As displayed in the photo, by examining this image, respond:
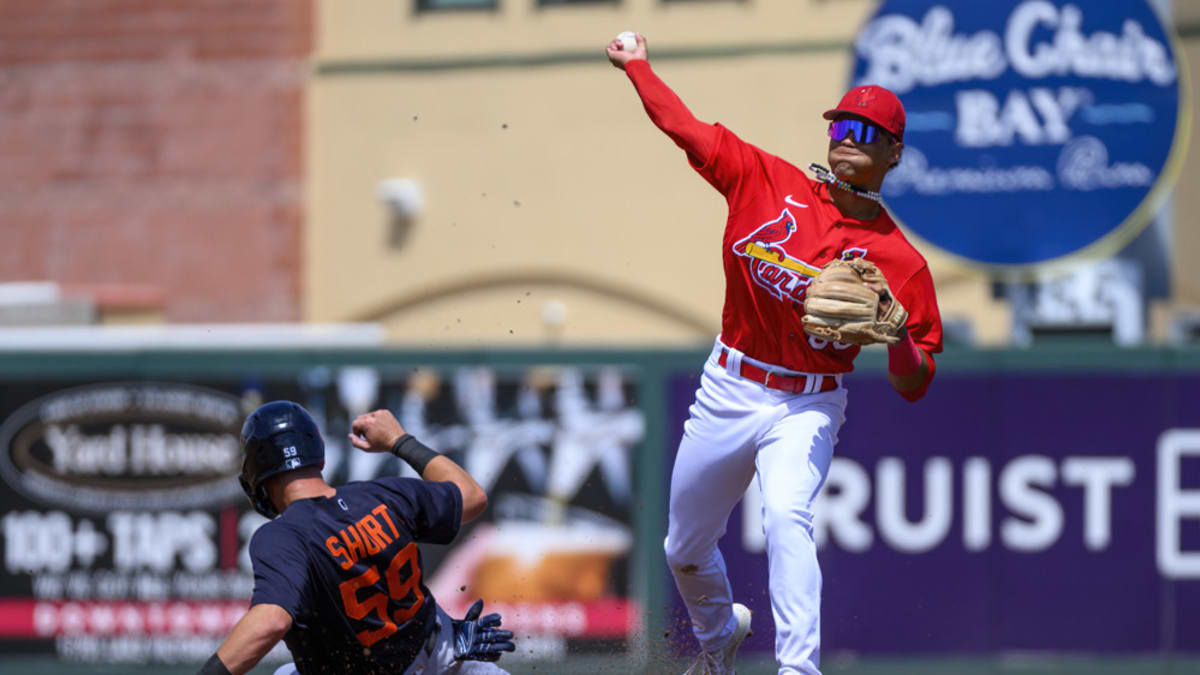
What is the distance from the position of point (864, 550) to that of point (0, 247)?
10.00 m

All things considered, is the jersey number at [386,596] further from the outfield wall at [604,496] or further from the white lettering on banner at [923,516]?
the white lettering on banner at [923,516]

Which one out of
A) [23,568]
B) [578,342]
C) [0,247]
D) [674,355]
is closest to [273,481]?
[674,355]

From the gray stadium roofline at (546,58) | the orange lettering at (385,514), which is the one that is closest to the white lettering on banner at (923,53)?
the gray stadium roofline at (546,58)

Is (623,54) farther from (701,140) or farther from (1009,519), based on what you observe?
(1009,519)

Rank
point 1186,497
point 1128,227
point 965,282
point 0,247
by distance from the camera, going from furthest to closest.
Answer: point 0,247, point 965,282, point 1128,227, point 1186,497

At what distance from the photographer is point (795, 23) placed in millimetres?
13930

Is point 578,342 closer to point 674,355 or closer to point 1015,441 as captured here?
point 674,355

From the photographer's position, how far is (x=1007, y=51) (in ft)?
37.8

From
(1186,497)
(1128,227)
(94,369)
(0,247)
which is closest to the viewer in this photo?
(1186,497)

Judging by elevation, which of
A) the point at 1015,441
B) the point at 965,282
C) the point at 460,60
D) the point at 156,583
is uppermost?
the point at 460,60

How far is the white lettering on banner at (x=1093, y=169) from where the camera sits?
37.3ft

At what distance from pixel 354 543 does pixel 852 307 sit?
5.22 ft

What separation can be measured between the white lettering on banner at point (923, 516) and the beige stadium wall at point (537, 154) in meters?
4.24

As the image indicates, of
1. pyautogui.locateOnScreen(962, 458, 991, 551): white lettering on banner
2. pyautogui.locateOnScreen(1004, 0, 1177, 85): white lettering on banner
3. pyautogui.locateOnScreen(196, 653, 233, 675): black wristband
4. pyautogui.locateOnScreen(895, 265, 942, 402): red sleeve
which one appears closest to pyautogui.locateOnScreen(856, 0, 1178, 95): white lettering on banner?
pyautogui.locateOnScreen(1004, 0, 1177, 85): white lettering on banner
